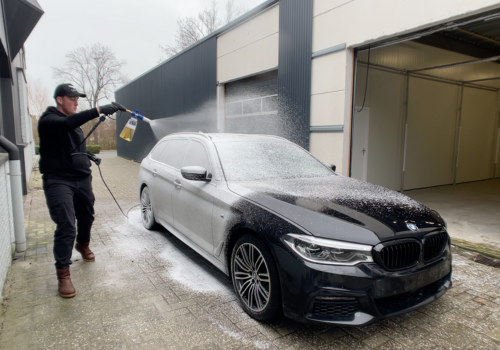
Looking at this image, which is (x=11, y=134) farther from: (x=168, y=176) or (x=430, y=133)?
(x=430, y=133)

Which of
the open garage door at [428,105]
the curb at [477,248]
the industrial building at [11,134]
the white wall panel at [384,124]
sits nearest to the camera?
the industrial building at [11,134]

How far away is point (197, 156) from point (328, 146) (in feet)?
11.3

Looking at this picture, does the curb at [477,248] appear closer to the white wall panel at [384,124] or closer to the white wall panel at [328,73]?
the white wall panel at [328,73]

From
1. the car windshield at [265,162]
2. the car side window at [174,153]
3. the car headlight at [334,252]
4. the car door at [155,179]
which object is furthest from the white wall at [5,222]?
the car headlight at [334,252]

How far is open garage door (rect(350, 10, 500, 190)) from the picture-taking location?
8.40 metres

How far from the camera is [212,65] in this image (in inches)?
441

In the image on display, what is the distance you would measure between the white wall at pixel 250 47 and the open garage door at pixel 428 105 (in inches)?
84.1

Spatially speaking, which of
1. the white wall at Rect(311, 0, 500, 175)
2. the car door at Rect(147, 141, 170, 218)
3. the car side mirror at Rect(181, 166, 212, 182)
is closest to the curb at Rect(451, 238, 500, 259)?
the white wall at Rect(311, 0, 500, 175)

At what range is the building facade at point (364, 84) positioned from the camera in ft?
20.0

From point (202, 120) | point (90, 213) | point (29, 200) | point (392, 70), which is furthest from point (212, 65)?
point (90, 213)

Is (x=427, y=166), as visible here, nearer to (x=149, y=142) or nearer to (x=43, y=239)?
(x=43, y=239)

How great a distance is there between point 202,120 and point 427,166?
24.6 feet

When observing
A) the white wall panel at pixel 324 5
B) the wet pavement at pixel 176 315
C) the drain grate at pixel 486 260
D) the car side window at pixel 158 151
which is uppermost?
the white wall panel at pixel 324 5

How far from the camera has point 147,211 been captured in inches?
216
